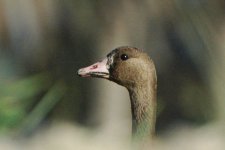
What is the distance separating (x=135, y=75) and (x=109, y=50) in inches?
47.4

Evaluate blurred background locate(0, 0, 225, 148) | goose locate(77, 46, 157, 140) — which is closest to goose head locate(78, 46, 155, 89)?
goose locate(77, 46, 157, 140)

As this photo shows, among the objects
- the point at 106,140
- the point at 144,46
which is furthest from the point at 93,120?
the point at 106,140

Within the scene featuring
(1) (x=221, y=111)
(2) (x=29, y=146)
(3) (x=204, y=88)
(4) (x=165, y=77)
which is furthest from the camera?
(4) (x=165, y=77)

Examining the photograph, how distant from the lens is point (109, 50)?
3607 mm

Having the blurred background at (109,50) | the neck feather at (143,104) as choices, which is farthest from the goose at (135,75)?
the blurred background at (109,50)

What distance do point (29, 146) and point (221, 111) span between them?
1.07m

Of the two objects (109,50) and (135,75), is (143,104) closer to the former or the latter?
(135,75)

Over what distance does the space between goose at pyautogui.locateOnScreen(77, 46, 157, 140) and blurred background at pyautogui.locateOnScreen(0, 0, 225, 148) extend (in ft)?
2.41

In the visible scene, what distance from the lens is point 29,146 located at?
7.38 ft

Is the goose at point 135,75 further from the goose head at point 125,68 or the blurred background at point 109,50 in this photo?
the blurred background at point 109,50

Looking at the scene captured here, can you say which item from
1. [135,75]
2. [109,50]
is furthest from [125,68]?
[109,50]

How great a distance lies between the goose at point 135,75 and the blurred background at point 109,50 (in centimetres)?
73

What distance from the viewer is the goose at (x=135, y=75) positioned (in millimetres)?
2357

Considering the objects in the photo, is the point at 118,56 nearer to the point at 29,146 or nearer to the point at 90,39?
the point at 29,146
